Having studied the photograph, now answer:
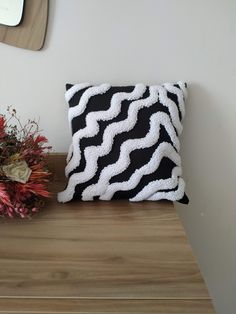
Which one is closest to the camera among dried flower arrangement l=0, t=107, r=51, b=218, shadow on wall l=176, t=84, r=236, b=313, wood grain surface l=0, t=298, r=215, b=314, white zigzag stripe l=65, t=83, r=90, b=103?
wood grain surface l=0, t=298, r=215, b=314

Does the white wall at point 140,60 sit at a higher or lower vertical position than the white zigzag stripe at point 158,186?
higher

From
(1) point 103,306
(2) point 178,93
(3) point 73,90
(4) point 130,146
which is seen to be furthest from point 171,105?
(1) point 103,306

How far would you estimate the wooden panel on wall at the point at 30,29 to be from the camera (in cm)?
88

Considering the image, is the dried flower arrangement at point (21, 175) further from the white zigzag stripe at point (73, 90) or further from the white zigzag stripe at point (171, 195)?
the white zigzag stripe at point (171, 195)

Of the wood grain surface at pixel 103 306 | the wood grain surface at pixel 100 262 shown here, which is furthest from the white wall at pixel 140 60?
the wood grain surface at pixel 103 306

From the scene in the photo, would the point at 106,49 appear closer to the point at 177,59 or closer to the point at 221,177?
the point at 177,59

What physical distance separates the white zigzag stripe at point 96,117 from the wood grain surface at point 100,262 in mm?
123

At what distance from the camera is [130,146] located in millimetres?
861

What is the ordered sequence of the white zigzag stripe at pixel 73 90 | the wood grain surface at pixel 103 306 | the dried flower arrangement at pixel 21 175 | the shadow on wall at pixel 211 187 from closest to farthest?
the wood grain surface at pixel 103 306 < the dried flower arrangement at pixel 21 175 < the white zigzag stripe at pixel 73 90 < the shadow on wall at pixel 211 187

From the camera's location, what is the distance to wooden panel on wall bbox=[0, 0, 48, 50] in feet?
2.87

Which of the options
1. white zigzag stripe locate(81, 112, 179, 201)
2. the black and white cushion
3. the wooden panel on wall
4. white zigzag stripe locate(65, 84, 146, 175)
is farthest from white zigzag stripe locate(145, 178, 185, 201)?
the wooden panel on wall

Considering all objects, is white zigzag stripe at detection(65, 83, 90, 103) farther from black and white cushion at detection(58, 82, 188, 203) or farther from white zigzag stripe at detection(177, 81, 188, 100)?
white zigzag stripe at detection(177, 81, 188, 100)

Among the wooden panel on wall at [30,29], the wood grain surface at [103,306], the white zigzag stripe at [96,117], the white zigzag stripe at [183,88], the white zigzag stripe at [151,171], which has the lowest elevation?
the wood grain surface at [103,306]

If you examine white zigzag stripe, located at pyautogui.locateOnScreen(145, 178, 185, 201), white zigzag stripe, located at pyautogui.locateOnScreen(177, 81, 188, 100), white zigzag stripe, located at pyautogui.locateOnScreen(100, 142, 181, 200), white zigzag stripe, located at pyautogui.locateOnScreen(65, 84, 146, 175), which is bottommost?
white zigzag stripe, located at pyautogui.locateOnScreen(145, 178, 185, 201)
